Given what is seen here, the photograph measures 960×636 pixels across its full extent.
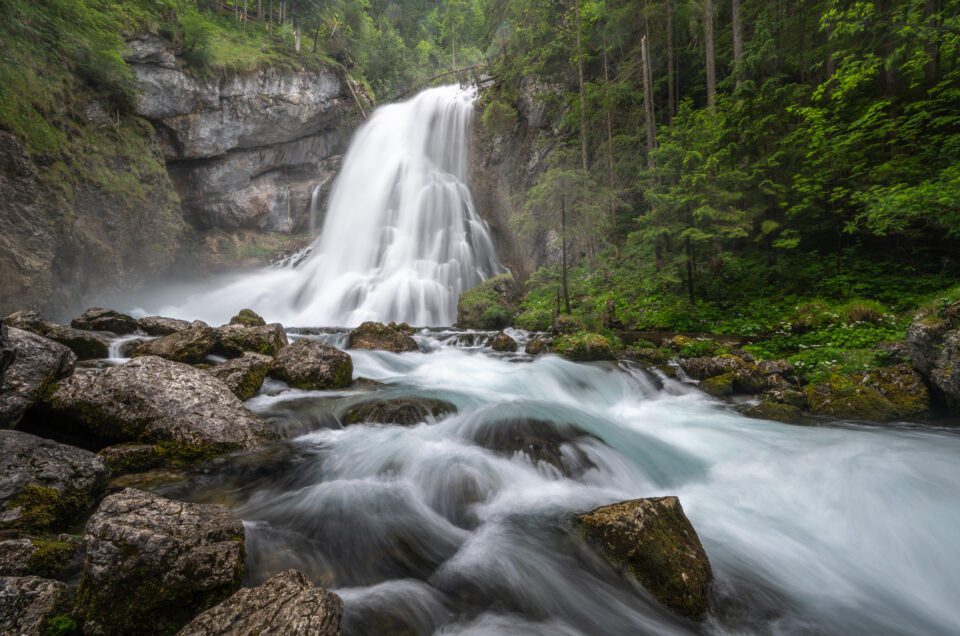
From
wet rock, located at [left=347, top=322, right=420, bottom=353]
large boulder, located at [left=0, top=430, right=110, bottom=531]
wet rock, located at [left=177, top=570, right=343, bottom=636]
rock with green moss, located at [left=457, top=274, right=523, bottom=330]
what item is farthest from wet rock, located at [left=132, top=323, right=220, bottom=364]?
rock with green moss, located at [left=457, top=274, right=523, bottom=330]

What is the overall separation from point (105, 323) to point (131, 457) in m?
9.25

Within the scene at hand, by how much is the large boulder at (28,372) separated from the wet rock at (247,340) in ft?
10.5

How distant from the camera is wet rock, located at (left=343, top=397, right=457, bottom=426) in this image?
18.0 ft

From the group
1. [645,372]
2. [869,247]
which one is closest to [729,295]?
[869,247]

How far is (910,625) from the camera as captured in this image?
2695mm

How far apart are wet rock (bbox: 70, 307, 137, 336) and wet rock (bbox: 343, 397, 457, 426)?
29.1ft

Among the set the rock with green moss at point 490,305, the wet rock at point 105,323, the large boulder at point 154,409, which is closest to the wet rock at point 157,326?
the wet rock at point 105,323

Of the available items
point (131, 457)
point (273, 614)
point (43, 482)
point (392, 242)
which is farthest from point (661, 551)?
point (392, 242)

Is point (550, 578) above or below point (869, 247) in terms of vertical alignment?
below

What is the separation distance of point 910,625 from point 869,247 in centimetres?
1115

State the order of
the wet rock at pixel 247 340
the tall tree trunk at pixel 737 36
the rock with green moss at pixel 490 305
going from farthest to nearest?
the rock with green moss at pixel 490 305 → the tall tree trunk at pixel 737 36 → the wet rock at pixel 247 340

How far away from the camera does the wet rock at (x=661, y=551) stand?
257 centimetres

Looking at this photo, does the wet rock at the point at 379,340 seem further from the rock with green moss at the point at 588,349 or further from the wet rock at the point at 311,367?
the rock with green moss at the point at 588,349

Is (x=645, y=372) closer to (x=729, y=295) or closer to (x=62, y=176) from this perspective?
(x=729, y=295)
